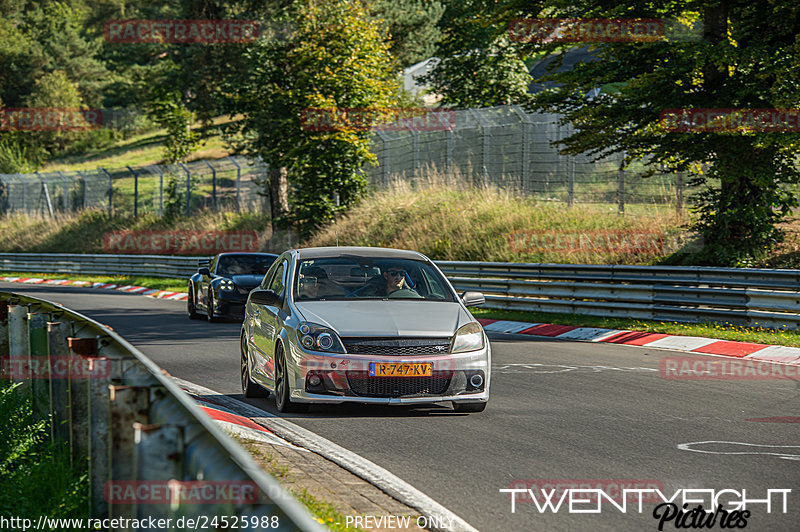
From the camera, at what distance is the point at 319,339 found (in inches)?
332

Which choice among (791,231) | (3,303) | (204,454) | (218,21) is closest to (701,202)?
(791,231)

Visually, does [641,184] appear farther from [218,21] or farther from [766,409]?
[218,21]

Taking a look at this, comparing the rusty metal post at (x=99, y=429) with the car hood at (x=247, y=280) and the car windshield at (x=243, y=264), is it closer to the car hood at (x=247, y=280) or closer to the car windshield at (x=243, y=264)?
the car hood at (x=247, y=280)

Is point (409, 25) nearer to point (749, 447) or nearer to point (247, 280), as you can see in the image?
point (247, 280)

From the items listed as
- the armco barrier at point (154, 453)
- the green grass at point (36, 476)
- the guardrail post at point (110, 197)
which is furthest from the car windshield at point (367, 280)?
the guardrail post at point (110, 197)

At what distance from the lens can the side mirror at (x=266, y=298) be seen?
9.24 meters

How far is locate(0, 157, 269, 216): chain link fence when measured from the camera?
4106cm

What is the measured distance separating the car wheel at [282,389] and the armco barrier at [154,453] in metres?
2.62

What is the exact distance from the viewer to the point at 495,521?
17.2ft

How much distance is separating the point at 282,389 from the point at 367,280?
1.49 metres

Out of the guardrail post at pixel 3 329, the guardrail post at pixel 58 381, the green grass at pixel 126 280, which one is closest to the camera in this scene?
the guardrail post at pixel 58 381

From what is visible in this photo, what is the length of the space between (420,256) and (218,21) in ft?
129

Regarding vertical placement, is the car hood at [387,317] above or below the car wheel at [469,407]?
above

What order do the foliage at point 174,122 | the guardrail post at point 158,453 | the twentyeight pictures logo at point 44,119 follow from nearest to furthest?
1. the guardrail post at point 158,453
2. the foliage at point 174,122
3. the twentyeight pictures logo at point 44,119
